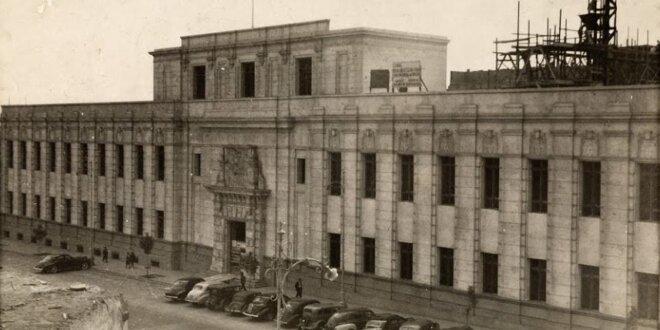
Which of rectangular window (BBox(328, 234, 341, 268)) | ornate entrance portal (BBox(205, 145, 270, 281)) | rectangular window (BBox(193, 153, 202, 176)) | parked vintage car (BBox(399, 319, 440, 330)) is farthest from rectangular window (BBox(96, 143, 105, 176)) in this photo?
parked vintage car (BBox(399, 319, 440, 330))

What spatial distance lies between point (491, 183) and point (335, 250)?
38.9ft

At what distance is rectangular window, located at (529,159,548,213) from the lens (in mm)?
39156

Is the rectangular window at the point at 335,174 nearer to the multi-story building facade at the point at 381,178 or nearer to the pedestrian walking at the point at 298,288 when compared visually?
the multi-story building facade at the point at 381,178

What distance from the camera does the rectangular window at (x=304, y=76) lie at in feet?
173

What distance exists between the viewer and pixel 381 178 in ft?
151

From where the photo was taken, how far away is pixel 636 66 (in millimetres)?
53000

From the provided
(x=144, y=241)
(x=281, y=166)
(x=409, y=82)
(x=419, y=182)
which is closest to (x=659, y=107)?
(x=419, y=182)

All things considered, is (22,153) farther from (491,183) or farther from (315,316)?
(491,183)

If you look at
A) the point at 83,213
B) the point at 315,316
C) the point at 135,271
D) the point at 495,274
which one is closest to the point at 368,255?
the point at 315,316

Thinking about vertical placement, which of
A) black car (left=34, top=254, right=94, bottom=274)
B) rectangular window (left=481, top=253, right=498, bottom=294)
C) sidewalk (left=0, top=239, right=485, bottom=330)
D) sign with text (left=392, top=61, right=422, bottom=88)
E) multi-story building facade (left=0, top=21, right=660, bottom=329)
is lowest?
sidewalk (left=0, top=239, right=485, bottom=330)

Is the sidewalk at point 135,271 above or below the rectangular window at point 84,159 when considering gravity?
below

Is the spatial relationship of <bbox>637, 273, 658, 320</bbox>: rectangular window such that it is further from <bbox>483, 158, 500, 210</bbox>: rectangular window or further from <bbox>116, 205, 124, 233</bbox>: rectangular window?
<bbox>116, 205, 124, 233</bbox>: rectangular window

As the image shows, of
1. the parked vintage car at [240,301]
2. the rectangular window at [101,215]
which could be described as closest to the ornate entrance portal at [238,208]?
the parked vintage car at [240,301]

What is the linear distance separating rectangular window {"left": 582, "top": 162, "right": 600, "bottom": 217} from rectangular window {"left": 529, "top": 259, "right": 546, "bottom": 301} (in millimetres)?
3507
